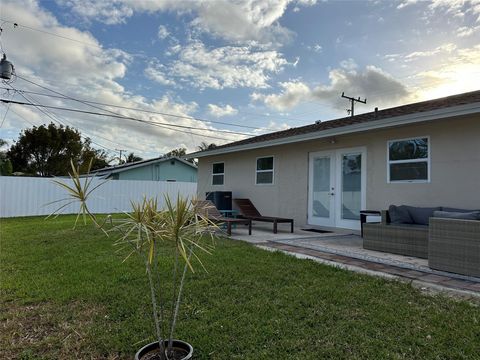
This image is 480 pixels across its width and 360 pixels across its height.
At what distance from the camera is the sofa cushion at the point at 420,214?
629cm

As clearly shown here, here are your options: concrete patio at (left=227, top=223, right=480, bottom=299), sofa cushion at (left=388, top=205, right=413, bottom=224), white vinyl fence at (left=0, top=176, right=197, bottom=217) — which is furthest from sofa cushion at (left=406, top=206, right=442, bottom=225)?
white vinyl fence at (left=0, top=176, right=197, bottom=217)

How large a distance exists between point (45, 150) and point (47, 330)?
31.2 m

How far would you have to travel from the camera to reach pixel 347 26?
388 inches

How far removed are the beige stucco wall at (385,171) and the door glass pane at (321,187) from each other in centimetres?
31

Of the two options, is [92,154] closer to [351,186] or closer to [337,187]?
[337,187]

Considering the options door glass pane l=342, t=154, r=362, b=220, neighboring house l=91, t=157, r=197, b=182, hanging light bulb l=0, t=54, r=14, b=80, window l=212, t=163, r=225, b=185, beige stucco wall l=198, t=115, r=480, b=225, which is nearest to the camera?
beige stucco wall l=198, t=115, r=480, b=225

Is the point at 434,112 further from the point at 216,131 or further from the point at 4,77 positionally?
the point at 216,131

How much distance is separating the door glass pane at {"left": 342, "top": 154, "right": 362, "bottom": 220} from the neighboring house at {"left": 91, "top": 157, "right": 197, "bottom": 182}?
53.5 ft

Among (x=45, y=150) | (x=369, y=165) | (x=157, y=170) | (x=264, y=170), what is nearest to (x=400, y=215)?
(x=369, y=165)

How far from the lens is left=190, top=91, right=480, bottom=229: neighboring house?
6.31 m

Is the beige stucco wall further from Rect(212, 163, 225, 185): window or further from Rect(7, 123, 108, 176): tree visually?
Rect(7, 123, 108, 176): tree

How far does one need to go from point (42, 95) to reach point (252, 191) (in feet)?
41.2

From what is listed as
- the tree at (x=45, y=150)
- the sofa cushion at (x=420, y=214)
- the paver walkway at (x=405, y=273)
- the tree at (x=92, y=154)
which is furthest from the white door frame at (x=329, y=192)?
the tree at (x=45, y=150)

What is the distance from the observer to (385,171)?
24.8 ft
